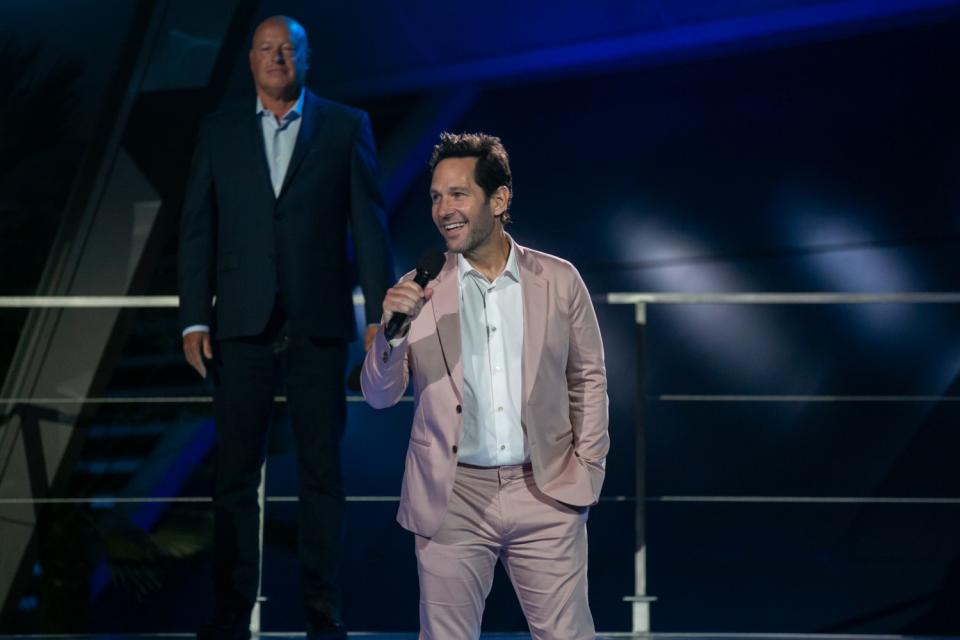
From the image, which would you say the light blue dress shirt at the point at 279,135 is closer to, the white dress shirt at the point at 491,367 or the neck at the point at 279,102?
the neck at the point at 279,102

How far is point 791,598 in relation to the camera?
478cm

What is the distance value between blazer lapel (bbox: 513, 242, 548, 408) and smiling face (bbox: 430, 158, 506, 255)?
9cm

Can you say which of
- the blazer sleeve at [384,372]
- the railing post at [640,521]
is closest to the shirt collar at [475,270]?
the blazer sleeve at [384,372]

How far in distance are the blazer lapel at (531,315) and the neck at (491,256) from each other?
0.09 ft

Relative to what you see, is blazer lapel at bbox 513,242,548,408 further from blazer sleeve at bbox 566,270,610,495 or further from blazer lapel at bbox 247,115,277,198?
blazer lapel at bbox 247,115,277,198

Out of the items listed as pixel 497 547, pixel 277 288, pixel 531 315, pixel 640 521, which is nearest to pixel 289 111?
pixel 277 288

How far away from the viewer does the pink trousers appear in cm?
173

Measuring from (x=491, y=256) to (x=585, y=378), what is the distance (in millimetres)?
249

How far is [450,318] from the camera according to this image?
1781 mm

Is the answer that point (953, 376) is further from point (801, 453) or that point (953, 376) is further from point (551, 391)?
point (551, 391)

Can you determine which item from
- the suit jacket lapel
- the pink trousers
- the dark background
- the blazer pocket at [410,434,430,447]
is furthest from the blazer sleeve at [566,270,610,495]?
the dark background

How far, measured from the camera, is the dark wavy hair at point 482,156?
1.78 meters

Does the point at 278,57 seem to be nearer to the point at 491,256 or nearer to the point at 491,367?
the point at 491,256

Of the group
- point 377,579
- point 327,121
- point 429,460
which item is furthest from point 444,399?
point 377,579
